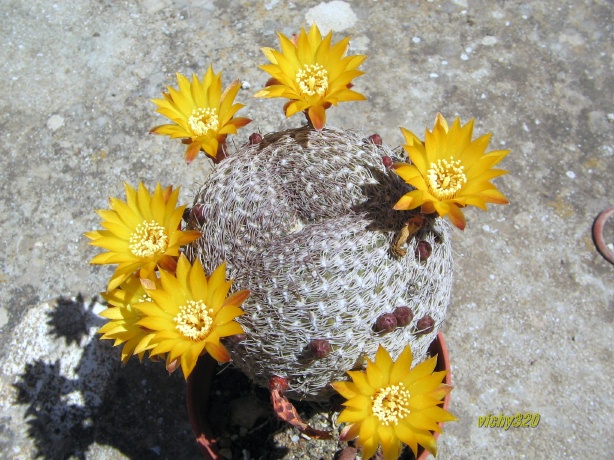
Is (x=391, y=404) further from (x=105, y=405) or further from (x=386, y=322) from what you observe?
(x=105, y=405)

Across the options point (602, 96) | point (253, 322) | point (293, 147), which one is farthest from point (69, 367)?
point (602, 96)

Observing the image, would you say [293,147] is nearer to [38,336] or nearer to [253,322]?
[253,322]

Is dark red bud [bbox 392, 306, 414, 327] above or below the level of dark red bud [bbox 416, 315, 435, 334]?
above

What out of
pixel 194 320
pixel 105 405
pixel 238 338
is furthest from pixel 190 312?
pixel 105 405

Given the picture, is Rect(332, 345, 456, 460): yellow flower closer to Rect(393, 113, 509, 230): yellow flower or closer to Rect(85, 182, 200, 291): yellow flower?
Rect(393, 113, 509, 230): yellow flower

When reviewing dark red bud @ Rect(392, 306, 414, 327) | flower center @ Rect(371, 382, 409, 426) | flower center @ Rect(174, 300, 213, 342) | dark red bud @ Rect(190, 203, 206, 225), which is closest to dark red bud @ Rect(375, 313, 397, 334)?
dark red bud @ Rect(392, 306, 414, 327)
